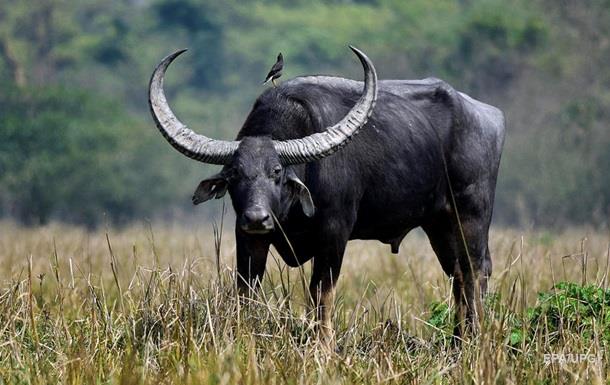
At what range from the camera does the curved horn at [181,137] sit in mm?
6602

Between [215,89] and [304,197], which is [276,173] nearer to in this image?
[304,197]

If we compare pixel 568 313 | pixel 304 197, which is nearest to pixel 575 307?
pixel 568 313

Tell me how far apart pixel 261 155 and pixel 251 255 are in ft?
2.13

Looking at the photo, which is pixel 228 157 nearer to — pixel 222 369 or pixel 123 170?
pixel 222 369

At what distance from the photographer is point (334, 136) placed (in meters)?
6.63

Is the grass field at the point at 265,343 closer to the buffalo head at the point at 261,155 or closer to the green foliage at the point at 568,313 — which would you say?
the green foliage at the point at 568,313

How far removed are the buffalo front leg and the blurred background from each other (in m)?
Answer: 20.3

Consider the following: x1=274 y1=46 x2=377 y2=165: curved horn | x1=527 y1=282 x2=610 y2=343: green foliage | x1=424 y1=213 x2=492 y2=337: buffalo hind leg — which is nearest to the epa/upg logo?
x1=527 y1=282 x2=610 y2=343: green foliage

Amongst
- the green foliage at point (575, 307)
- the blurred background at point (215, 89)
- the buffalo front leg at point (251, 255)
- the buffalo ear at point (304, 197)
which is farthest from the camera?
the blurred background at point (215, 89)

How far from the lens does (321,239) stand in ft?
22.5

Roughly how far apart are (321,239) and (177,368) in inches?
71.9

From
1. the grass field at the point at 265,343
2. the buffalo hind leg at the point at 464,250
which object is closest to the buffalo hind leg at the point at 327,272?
the grass field at the point at 265,343

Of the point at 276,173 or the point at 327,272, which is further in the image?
the point at 327,272

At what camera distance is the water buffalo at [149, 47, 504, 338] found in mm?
6531
